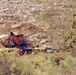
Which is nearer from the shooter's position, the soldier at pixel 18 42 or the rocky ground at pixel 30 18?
the soldier at pixel 18 42

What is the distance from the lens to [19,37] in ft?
27.4

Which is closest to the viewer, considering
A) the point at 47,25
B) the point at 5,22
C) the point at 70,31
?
the point at 70,31

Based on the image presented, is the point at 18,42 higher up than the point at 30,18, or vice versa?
the point at 18,42

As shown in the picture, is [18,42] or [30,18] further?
[30,18]

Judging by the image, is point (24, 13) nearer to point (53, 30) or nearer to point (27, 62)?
point (53, 30)

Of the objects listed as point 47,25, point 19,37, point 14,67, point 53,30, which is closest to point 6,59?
point 14,67

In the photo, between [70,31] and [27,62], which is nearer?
[27,62]

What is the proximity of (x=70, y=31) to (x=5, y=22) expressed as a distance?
357 centimetres

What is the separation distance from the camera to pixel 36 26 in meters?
10.6

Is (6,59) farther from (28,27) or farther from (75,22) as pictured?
(28,27)

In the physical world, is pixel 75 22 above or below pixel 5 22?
above

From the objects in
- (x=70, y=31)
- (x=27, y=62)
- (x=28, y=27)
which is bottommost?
(x=28, y=27)

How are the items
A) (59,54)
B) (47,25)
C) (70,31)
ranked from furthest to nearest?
(47,25), (59,54), (70,31)

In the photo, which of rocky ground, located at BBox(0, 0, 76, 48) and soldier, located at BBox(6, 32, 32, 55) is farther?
rocky ground, located at BBox(0, 0, 76, 48)
